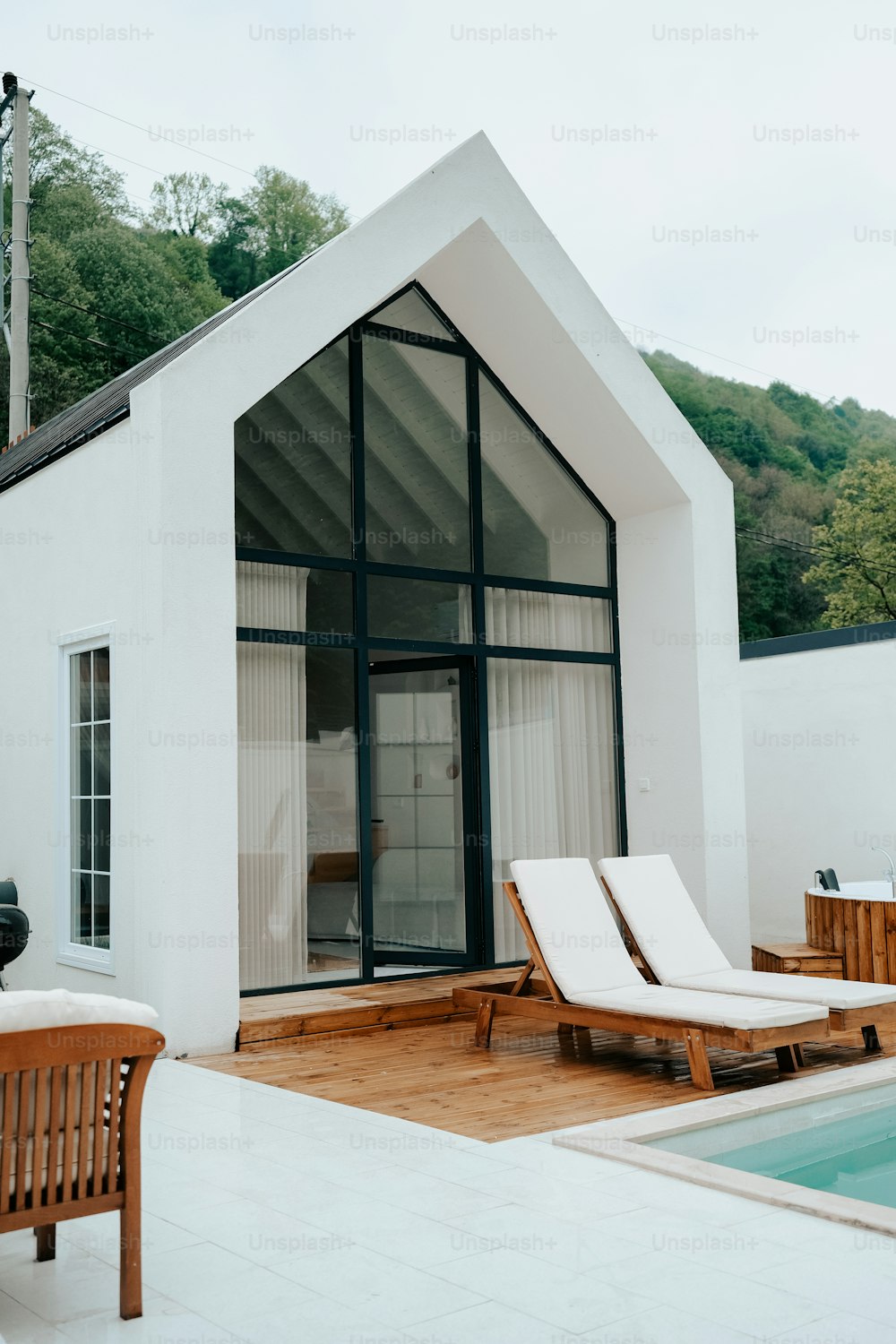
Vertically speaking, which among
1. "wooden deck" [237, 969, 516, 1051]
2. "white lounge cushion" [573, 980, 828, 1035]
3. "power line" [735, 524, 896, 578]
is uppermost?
"power line" [735, 524, 896, 578]

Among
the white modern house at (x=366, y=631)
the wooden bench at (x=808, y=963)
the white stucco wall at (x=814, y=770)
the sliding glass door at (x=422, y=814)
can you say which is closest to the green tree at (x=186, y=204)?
the white modern house at (x=366, y=631)

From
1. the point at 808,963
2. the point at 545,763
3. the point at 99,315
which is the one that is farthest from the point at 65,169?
the point at 808,963

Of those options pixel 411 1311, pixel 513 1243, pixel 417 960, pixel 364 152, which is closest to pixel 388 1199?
pixel 513 1243

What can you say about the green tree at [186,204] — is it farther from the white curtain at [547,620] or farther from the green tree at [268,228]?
the white curtain at [547,620]

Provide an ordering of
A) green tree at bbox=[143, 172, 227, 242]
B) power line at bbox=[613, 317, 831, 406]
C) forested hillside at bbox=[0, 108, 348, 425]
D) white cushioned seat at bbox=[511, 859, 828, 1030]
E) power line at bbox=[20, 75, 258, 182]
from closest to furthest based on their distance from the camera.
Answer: white cushioned seat at bbox=[511, 859, 828, 1030], forested hillside at bbox=[0, 108, 348, 425], power line at bbox=[20, 75, 258, 182], green tree at bbox=[143, 172, 227, 242], power line at bbox=[613, 317, 831, 406]

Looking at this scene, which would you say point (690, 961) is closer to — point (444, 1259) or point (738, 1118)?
point (738, 1118)

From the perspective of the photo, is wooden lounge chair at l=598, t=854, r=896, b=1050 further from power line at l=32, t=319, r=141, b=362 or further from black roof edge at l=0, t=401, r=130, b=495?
power line at l=32, t=319, r=141, b=362

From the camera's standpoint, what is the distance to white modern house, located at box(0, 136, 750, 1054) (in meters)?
6.83

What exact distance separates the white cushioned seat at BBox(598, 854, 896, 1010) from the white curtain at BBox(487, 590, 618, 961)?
170cm

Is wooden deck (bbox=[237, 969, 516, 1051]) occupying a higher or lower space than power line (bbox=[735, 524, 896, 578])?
lower

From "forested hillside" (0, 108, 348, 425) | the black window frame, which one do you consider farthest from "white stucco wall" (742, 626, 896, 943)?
"forested hillside" (0, 108, 348, 425)

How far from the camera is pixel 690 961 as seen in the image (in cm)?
702

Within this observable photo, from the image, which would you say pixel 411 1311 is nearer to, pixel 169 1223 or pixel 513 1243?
pixel 513 1243

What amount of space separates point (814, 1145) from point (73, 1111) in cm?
298
